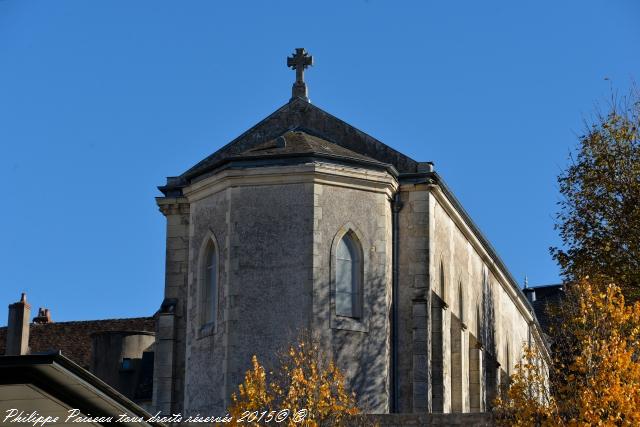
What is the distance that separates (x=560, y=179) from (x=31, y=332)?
22844mm

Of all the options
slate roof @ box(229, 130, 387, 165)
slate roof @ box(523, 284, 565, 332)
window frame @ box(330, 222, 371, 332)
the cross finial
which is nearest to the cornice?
slate roof @ box(229, 130, 387, 165)

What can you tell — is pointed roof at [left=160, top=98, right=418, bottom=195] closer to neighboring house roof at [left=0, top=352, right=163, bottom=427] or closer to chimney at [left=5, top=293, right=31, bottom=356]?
neighboring house roof at [left=0, top=352, right=163, bottom=427]

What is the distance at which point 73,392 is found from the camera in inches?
687

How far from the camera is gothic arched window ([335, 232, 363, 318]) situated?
31.2m

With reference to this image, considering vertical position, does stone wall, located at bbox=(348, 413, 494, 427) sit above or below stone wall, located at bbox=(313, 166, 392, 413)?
below

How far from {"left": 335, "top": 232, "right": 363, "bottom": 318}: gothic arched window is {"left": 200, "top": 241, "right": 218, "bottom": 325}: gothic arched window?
271 cm

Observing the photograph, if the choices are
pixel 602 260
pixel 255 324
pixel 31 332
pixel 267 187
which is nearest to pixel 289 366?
pixel 255 324

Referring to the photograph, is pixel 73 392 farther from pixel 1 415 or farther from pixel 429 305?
pixel 429 305

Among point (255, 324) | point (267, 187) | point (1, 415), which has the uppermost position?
point (267, 187)

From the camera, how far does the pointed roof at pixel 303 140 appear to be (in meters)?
32.4

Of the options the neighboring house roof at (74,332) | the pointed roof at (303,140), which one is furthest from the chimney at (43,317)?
the pointed roof at (303,140)

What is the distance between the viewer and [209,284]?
32312mm

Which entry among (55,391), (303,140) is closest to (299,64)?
(303,140)

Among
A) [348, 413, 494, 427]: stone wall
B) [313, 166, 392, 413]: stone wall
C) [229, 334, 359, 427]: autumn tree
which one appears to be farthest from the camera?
[313, 166, 392, 413]: stone wall
